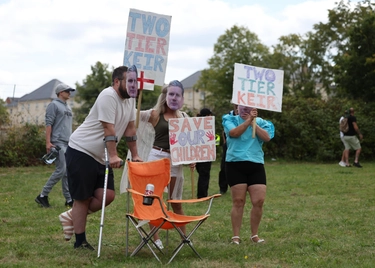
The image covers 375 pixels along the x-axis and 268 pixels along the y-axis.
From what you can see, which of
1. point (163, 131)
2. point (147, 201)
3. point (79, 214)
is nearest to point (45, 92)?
point (163, 131)

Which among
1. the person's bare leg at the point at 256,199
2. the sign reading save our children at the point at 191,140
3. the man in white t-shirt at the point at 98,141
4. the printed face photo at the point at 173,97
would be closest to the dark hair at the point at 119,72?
the man in white t-shirt at the point at 98,141

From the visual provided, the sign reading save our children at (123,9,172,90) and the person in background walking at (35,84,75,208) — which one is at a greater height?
the sign reading save our children at (123,9,172,90)

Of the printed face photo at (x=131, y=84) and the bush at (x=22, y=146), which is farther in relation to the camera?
the bush at (x=22, y=146)

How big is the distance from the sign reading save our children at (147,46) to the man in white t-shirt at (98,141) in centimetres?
39

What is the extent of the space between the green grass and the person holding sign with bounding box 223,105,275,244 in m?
0.37

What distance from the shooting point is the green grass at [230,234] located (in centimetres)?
580

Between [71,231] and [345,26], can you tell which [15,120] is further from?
[345,26]

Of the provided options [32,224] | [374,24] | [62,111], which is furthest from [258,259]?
[374,24]

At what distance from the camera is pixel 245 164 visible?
6.86 m

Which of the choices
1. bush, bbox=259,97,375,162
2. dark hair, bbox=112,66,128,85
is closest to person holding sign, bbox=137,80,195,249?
dark hair, bbox=112,66,128,85

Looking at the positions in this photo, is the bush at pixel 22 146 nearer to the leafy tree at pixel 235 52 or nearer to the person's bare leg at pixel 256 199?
the person's bare leg at pixel 256 199

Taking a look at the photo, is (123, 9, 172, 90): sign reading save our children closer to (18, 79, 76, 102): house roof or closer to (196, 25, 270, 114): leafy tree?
(196, 25, 270, 114): leafy tree

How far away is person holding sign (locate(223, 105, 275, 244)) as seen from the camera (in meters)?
6.82

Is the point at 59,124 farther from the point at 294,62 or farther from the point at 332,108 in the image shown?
the point at 294,62
